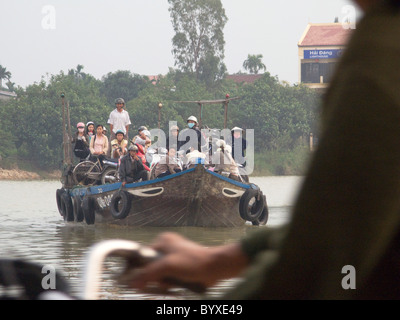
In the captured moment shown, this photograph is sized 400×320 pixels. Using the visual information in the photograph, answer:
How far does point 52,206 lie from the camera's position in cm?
2711

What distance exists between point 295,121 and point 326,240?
60.5 m

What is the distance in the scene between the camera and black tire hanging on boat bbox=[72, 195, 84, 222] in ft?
57.9

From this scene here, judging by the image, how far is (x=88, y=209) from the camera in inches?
664

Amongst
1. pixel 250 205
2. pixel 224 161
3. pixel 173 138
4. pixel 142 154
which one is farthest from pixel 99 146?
pixel 250 205

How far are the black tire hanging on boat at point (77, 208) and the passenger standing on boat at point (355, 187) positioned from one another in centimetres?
1666

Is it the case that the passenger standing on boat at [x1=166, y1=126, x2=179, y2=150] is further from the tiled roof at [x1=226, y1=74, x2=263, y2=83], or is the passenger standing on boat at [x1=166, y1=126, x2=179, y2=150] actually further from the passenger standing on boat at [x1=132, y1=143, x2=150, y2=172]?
the tiled roof at [x1=226, y1=74, x2=263, y2=83]

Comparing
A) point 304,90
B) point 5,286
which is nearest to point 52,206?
point 5,286

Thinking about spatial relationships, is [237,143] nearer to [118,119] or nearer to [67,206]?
[118,119]

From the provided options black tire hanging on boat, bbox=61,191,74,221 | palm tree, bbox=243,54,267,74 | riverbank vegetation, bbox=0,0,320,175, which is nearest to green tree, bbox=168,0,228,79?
riverbank vegetation, bbox=0,0,320,175

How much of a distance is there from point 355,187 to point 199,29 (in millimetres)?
63204

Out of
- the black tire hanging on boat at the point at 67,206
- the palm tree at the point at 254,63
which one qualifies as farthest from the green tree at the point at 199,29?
the black tire hanging on boat at the point at 67,206

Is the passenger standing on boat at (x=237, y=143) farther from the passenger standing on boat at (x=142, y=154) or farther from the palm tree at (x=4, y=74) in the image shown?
the palm tree at (x=4, y=74)

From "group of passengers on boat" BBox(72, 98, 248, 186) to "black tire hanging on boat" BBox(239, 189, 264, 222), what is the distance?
0.75 metres
